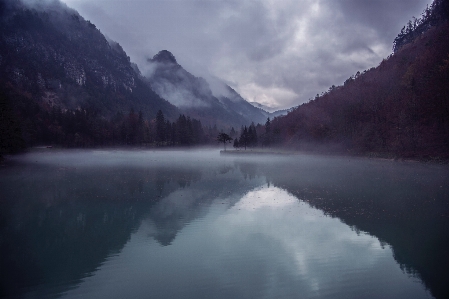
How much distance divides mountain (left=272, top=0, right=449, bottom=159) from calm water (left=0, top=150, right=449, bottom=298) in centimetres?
4537

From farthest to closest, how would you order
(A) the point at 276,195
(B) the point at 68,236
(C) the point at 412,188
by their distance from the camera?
(C) the point at 412,188
(A) the point at 276,195
(B) the point at 68,236

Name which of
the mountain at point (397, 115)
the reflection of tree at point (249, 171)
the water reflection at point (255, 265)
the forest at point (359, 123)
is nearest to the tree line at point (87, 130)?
the forest at point (359, 123)

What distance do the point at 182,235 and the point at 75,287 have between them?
5972 millimetres

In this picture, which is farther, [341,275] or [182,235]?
[182,235]

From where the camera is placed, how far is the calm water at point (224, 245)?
31.1 feet

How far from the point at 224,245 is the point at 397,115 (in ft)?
259

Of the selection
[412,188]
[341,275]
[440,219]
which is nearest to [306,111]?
[412,188]

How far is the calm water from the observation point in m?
9.49

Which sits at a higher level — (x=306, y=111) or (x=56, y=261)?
(x=306, y=111)

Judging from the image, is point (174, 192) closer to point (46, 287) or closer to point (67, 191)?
point (67, 191)

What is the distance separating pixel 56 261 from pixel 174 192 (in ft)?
50.0

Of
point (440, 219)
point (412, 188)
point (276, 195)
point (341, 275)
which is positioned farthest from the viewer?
point (412, 188)

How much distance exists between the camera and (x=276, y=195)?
25141mm

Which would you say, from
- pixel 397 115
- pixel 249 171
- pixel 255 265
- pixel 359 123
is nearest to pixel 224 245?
pixel 255 265
